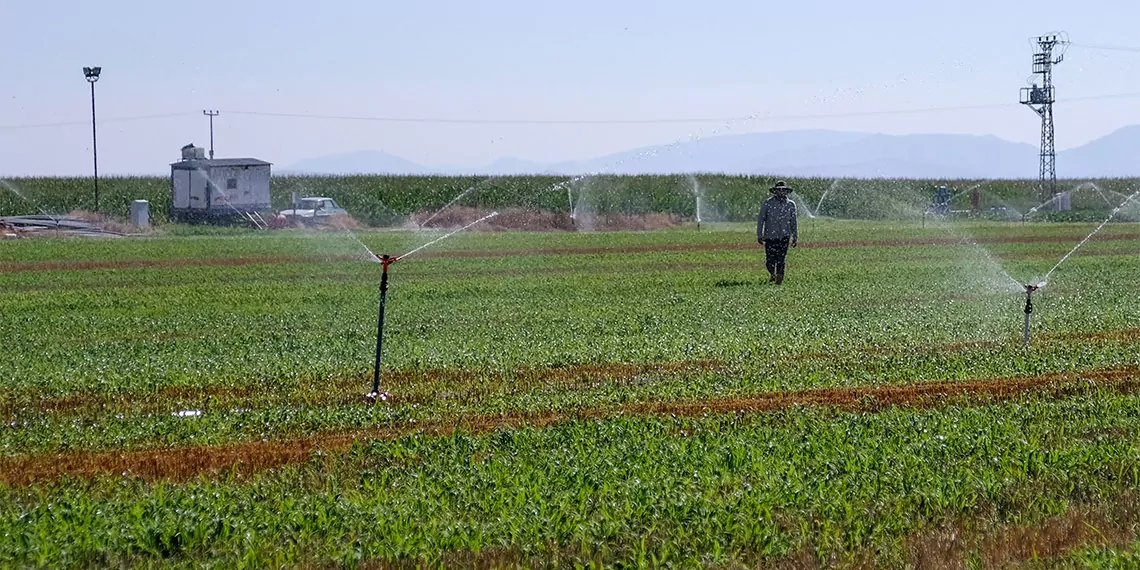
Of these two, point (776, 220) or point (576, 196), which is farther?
point (576, 196)

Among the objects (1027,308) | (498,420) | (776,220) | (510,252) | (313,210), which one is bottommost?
(498,420)

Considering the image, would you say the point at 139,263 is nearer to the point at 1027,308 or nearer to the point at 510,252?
the point at 510,252

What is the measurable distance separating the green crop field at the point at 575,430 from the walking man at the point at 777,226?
5.80 feet

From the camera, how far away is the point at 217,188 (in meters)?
67.8

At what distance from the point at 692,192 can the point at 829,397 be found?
223ft

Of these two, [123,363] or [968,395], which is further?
[123,363]

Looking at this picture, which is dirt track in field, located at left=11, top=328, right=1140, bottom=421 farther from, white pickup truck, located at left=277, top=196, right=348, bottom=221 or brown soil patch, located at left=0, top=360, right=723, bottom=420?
white pickup truck, located at left=277, top=196, right=348, bottom=221

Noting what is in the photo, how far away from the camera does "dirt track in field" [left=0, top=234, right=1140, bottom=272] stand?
3888 cm

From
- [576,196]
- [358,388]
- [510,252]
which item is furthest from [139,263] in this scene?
[576,196]

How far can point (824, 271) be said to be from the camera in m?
34.1

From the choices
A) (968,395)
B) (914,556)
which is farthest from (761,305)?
(914,556)

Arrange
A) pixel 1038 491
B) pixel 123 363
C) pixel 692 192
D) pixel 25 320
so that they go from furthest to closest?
pixel 692 192 → pixel 25 320 → pixel 123 363 → pixel 1038 491

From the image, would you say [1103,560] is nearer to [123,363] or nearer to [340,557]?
[340,557]

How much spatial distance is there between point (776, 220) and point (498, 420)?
17330mm
